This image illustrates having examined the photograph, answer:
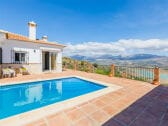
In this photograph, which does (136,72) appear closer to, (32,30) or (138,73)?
(138,73)

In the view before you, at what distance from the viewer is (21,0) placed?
38.9ft

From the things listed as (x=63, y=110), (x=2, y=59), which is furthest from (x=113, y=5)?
(x=63, y=110)

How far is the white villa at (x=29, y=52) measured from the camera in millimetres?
10742

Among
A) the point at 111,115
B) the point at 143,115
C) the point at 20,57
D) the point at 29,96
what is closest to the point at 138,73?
the point at 143,115

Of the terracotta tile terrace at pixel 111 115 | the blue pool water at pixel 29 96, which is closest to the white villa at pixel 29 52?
the blue pool water at pixel 29 96

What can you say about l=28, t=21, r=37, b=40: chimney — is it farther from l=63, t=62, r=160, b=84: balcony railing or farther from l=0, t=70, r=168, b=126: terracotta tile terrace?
l=0, t=70, r=168, b=126: terracotta tile terrace

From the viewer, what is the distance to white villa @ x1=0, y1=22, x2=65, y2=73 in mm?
10742

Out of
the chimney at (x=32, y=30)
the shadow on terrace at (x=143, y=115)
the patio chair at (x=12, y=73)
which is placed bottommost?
the shadow on terrace at (x=143, y=115)

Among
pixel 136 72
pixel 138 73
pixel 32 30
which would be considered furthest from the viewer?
pixel 32 30

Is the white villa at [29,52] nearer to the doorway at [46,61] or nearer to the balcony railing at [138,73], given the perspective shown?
the doorway at [46,61]

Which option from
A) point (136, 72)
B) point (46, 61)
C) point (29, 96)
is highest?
point (46, 61)

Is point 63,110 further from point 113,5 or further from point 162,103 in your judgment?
point 113,5

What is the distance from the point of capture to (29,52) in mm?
12273

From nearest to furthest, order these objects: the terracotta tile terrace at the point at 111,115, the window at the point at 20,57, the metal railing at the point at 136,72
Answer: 1. the terracotta tile terrace at the point at 111,115
2. the metal railing at the point at 136,72
3. the window at the point at 20,57
